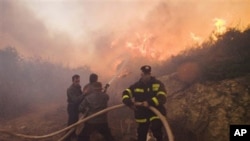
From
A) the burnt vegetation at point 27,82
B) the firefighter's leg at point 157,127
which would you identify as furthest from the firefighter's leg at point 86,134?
the burnt vegetation at point 27,82

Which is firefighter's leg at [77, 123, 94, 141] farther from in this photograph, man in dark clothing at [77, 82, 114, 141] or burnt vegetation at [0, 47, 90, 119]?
burnt vegetation at [0, 47, 90, 119]

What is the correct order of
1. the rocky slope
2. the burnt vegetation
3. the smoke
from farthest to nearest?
the smoke, the burnt vegetation, the rocky slope

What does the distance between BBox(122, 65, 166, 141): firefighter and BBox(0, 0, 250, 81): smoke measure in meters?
7.09

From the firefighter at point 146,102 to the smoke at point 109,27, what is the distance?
23.3ft

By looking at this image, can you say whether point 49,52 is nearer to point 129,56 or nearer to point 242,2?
point 129,56

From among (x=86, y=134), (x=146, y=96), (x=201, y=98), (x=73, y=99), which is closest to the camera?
(x=146, y=96)

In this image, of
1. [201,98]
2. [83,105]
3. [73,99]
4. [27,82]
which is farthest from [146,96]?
[27,82]

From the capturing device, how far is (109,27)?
21.8 metres

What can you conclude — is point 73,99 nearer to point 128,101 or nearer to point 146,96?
point 128,101

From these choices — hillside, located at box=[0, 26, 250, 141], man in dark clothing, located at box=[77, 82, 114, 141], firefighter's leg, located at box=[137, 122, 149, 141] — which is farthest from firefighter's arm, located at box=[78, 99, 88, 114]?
firefighter's leg, located at box=[137, 122, 149, 141]

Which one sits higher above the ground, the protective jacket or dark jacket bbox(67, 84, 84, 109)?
dark jacket bbox(67, 84, 84, 109)

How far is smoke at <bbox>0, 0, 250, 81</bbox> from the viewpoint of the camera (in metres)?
16.9

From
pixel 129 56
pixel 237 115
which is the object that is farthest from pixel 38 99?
pixel 237 115

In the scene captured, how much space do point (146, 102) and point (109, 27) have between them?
47.1 ft
